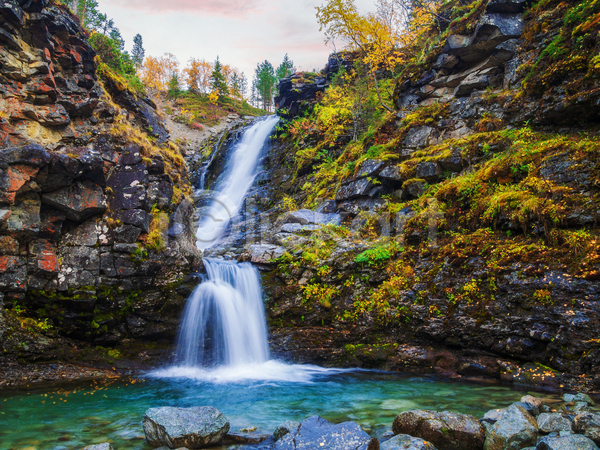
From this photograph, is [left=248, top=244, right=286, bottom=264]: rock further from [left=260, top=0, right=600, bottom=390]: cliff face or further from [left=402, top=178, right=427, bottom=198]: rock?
[left=402, top=178, right=427, bottom=198]: rock

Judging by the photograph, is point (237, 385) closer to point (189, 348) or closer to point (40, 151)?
point (189, 348)

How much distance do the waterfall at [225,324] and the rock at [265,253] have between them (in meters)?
0.39

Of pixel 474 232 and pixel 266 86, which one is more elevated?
pixel 266 86

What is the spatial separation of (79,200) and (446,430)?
9.70 m

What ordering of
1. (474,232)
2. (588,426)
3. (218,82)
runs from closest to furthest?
(588,426) → (474,232) → (218,82)

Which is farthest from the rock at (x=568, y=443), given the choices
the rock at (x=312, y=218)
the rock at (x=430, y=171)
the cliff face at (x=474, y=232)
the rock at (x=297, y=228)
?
the rock at (x=312, y=218)

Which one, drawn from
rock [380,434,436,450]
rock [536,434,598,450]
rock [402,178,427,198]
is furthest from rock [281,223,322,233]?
rock [536,434,598,450]

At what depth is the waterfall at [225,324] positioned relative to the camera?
29.5 ft

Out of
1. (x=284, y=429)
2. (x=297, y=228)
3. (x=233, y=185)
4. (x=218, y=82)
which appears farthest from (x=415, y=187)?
(x=218, y=82)

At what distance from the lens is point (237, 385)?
24.2 feet

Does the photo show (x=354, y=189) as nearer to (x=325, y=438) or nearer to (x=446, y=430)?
(x=446, y=430)

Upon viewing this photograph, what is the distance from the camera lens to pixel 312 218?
42.4 ft

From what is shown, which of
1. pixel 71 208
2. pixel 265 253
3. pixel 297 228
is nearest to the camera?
pixel 71 208

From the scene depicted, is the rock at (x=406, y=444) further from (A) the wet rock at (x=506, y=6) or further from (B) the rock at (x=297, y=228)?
(A) the wet rock at (x=506, y=6)
